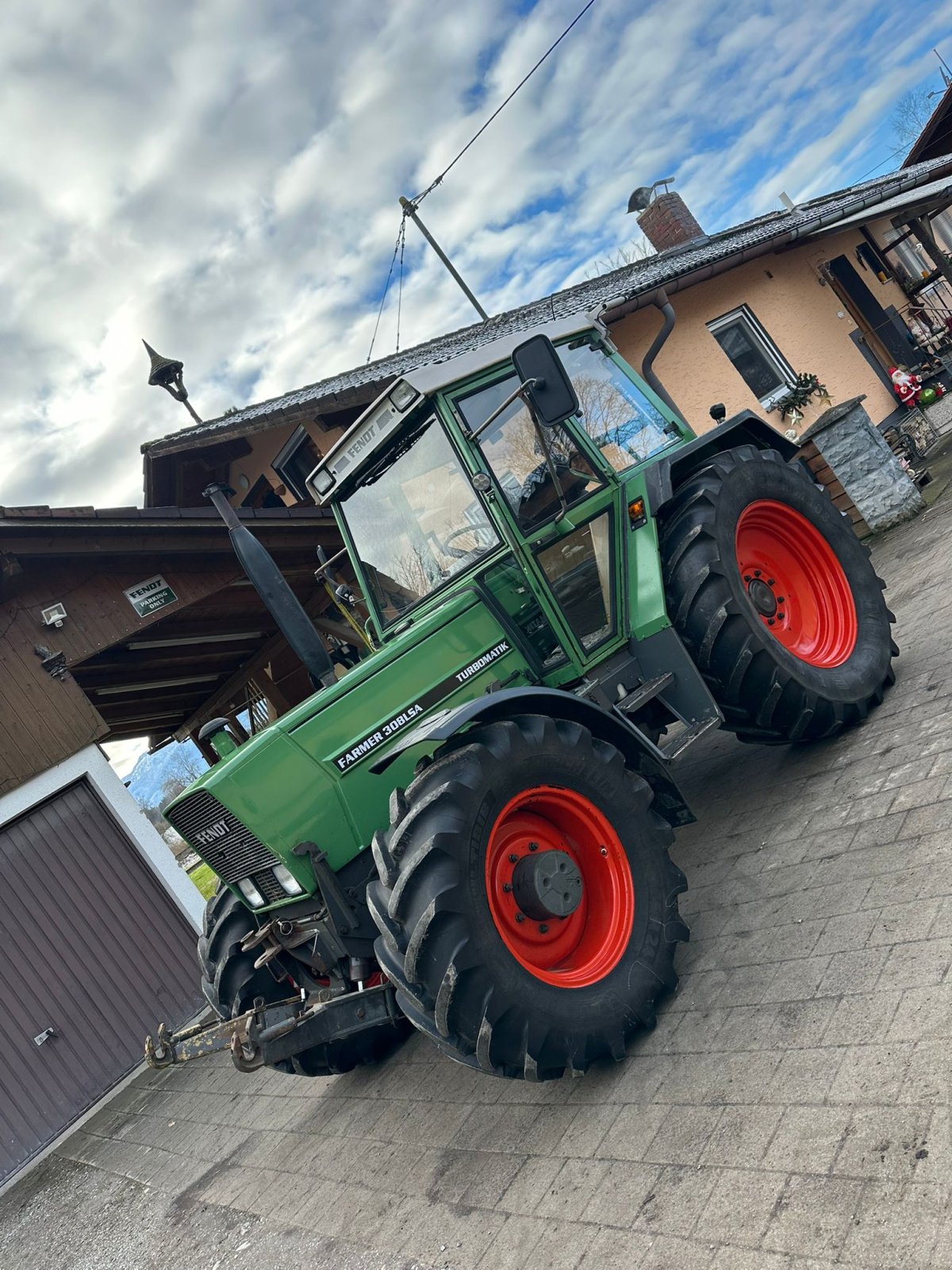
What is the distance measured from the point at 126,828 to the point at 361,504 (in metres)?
4.87

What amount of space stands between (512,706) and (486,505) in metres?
0.95

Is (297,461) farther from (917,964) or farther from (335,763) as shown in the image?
(917,964)

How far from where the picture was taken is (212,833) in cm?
396

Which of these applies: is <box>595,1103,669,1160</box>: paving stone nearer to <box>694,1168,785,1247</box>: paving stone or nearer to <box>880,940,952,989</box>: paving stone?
<box>694,1168,785,1247</box>: paving stone

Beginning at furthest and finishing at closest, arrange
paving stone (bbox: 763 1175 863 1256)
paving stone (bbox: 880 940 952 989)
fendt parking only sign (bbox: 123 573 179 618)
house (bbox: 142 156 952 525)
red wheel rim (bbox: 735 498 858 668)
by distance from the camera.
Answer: house (bbox: 142 156 952 525) < fendt parking only sign (bbox: 123 573 179 618) < red wheel rim (bbox: 735 498 858 668) < paving stone (bbox: 880 940 952 989) < paving stone (bbox: 763 1175 863 1256)

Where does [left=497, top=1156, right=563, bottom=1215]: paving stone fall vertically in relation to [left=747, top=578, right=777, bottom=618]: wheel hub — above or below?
below

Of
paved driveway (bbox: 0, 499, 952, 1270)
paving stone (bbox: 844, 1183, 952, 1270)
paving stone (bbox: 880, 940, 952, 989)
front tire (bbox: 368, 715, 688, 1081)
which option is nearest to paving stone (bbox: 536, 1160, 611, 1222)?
paved driveway (bbox: 0, 499, 952, 1270)

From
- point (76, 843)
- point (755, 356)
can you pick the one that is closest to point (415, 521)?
point (76, 843)

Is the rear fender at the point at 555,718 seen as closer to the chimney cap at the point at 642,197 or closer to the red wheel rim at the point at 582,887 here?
the red wheel rim at the point at 582,887

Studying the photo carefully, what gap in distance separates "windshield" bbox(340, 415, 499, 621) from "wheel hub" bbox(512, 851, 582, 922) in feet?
4.57

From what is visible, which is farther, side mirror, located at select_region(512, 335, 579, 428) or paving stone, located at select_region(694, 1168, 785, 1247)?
side mirror, located at select_region(512, 335, 579, 428)

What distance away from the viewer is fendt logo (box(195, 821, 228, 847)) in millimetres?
3867

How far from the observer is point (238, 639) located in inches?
481

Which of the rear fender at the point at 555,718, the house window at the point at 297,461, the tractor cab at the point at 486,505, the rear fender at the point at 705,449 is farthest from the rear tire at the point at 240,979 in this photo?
the house window at the point at 297,461
